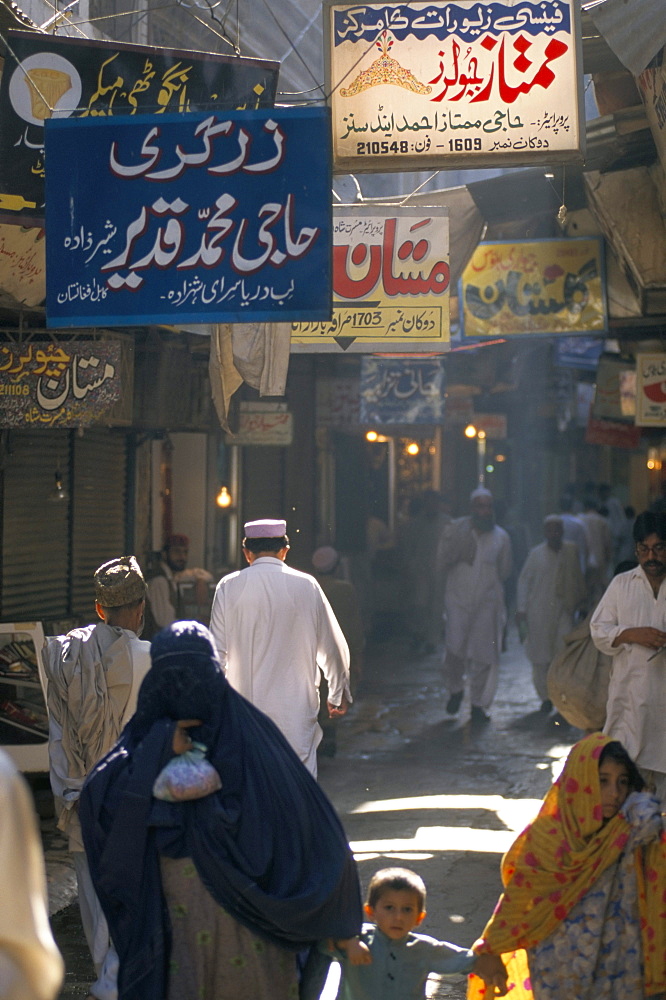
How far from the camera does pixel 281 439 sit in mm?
12945

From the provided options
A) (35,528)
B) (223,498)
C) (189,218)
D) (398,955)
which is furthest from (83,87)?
(223,498)

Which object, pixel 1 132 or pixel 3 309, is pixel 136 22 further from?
pixel 1 132

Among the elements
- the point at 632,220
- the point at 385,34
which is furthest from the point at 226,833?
the point at 632,220

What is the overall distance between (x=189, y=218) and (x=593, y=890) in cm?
323

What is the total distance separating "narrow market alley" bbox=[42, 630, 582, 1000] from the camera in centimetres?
566

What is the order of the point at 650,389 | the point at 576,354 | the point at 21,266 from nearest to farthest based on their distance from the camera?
the point at 21,266 < the point at 650,389 < the point at 576,354

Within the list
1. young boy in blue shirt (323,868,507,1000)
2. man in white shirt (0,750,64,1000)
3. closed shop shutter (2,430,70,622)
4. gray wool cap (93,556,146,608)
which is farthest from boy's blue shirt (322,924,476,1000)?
closed shop shutter (2,430,70,622)

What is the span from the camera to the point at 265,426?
12.9 meters

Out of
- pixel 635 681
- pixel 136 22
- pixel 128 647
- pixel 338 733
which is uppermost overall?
pixel 136 22

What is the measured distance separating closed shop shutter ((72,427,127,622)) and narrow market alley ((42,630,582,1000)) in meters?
2.43

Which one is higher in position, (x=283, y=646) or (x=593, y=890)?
(x=283, y=646)

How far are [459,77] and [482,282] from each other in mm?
4230

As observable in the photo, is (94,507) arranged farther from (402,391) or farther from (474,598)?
(402,391)

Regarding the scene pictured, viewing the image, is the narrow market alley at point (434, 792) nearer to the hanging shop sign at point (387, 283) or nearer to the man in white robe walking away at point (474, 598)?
the man in white robe walking away at point (474, 598)
